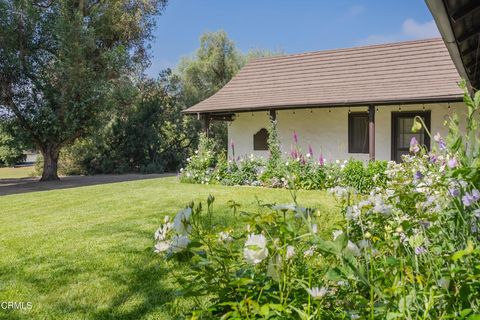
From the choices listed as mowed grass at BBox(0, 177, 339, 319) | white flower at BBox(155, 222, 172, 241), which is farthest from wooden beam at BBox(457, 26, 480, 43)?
white flower at BBox(155, 222, 172, 241)

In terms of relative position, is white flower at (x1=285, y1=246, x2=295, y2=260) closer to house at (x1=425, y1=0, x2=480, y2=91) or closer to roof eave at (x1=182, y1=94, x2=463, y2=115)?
house at (x1=425, y1=0, x2=480, y2=91)

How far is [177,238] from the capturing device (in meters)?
1.46

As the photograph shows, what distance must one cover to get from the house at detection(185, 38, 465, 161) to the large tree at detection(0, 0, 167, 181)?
5.54 m

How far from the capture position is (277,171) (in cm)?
1179

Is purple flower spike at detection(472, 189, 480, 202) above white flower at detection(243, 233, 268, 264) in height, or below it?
above

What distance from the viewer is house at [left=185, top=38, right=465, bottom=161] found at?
40.1ft

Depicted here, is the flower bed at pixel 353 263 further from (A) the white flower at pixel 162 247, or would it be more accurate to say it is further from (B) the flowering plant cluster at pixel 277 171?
(B) the flowering plant cluster at pixel 277 171

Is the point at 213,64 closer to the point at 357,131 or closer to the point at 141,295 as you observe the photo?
the point at 357,131

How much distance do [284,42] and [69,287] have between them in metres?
32.6

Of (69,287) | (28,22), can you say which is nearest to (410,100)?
(69,287)

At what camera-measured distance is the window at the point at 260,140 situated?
15495 millimetres

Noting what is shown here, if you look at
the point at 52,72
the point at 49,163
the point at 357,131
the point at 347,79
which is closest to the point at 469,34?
the point at 357,131

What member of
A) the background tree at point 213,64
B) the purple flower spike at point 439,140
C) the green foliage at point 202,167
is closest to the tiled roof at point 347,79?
the green foliage at point 202,167

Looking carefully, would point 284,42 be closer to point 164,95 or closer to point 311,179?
point 164,95
